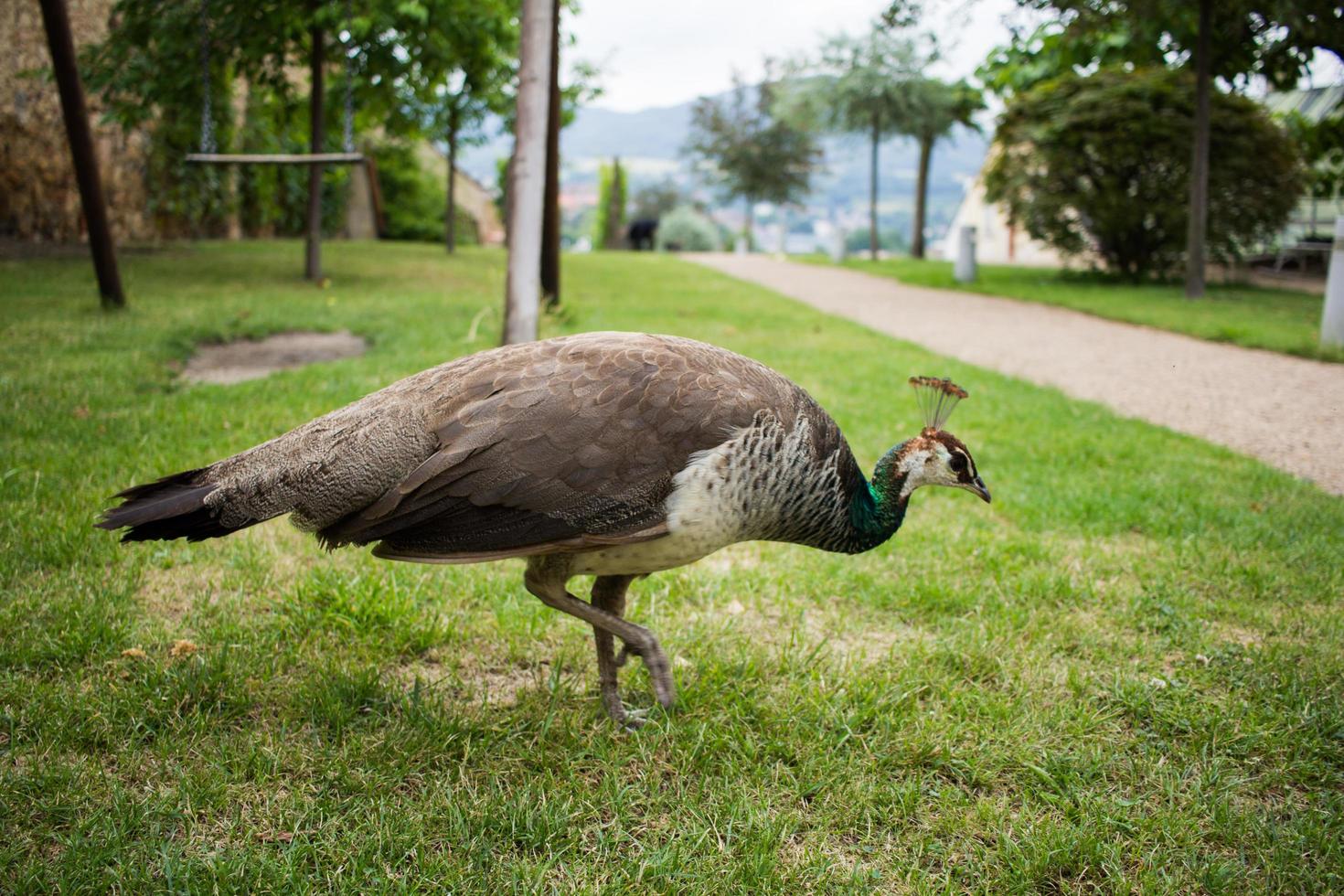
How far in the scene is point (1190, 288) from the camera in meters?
15.1

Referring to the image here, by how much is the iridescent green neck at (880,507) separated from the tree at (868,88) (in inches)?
1037

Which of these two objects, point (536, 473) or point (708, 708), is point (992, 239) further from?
point (536, 473)

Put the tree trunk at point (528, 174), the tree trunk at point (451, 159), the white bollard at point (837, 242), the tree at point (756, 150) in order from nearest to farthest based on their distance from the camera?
1. the tree trunk at point (528, 174)
2. the tree trunk at point (451, 159)
3. the white bollard at point (837, 242)
4. the tree at point (756, 150)

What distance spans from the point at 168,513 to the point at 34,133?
1430 cm

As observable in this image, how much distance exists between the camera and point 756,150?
40.6 m

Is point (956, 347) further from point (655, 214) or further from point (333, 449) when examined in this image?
point (655, 214)

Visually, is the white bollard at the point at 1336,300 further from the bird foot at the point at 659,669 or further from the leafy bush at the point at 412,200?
the leafy bush at the point at 412,200

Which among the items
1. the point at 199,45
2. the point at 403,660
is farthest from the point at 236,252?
the point at 403,660

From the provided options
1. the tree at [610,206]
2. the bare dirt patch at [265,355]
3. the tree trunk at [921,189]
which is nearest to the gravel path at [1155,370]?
the bare dirt patch at [265,355]

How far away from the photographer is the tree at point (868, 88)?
27.2 metres

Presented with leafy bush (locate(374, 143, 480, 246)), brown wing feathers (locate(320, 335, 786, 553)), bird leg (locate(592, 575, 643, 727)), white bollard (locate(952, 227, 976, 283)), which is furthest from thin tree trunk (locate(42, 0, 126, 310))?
leafy bush (locate(374, 143, 480, 246))

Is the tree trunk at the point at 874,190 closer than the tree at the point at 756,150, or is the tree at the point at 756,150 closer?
the tree trunk at the point at 874,190

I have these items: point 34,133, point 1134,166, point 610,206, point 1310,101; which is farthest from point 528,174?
point 610,206

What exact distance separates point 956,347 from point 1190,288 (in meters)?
6.46
